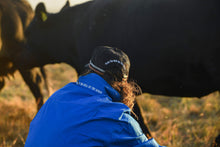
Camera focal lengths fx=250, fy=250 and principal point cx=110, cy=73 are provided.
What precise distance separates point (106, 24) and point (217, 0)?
1.27m

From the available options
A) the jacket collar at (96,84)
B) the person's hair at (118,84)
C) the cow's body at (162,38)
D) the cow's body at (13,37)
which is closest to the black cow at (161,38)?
the cow's body at (162,38)

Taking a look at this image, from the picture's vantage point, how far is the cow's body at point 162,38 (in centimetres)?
243

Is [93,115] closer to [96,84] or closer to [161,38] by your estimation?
[96,84]

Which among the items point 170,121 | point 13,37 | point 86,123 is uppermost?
point 86,123

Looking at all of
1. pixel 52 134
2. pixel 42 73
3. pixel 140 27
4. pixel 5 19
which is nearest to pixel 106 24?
pixel 140 27

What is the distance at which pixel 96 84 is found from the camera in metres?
1.54

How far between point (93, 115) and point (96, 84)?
25 cm

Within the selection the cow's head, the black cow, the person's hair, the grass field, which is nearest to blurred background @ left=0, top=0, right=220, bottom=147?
the grass field

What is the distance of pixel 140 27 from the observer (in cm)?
276

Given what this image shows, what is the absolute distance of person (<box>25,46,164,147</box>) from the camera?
133 cm

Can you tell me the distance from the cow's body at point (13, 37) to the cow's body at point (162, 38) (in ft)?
5.11

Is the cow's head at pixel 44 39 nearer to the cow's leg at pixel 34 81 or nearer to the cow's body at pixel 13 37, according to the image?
the cow's body at pixel 13 37

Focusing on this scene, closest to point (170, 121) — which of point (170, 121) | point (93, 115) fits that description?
point (170, 121)

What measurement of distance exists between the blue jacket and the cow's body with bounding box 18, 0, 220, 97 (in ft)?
4.25
